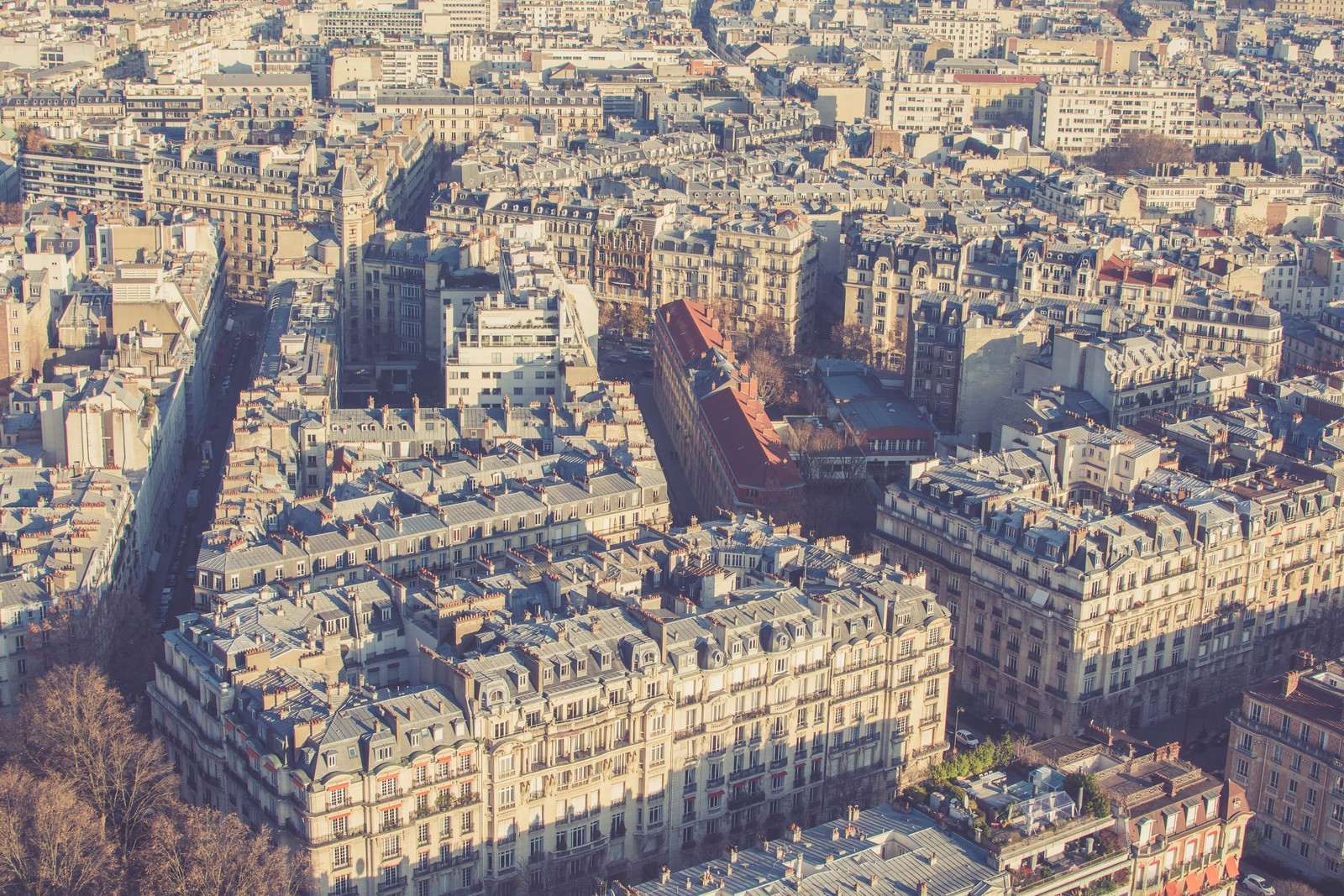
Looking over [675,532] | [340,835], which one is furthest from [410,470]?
[340,835]

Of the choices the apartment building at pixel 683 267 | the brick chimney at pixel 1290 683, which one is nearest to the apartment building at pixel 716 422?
the apartment building at pixel 683 267

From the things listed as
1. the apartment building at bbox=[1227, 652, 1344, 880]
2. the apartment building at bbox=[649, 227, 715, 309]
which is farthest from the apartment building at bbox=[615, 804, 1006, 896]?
the apartment building at bbox=[649, 227, 715, 309]

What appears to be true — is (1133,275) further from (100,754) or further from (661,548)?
(100,754)

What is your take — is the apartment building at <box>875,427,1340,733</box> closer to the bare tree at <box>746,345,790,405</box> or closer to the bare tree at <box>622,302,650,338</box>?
the bare tree at <box>746,345,790,405</box>

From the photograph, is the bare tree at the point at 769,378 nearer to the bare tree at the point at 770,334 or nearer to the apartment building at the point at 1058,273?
the bare tree at the point at 770,334

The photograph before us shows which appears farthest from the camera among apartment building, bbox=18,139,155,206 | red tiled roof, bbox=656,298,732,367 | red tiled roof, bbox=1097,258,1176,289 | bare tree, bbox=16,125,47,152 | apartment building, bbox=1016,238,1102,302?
bare tree, bbox=16,125,47,152

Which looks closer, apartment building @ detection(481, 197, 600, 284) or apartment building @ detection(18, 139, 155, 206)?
apartment building @ detection(481, 197, 600, 284)

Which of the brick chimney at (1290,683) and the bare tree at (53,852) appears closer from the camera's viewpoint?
the bare tree at (53,852)
